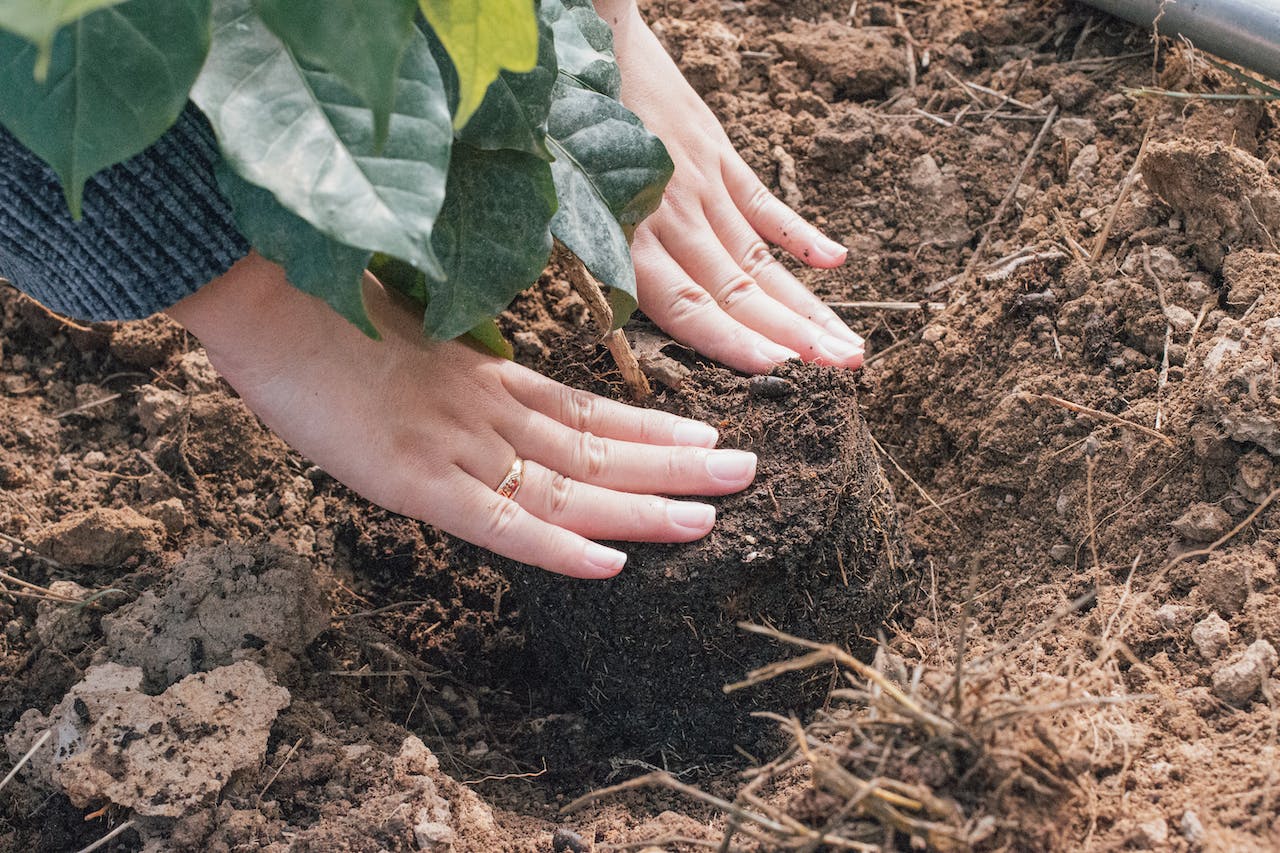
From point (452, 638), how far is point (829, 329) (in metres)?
0.85

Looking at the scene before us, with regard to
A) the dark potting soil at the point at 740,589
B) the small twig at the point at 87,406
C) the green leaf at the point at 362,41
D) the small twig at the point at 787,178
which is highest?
the green leaf at the point at 362,41

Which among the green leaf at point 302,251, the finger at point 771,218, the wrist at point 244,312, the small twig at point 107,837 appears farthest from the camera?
the finger at point 771,218

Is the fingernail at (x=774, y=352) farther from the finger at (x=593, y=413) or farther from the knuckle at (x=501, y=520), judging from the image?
the knuckle at (x=501, y=520)

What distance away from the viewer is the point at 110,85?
100 centimetres

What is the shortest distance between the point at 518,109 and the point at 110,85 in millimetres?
438

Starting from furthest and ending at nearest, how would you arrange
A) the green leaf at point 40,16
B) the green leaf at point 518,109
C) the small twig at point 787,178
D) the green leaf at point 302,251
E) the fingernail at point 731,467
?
the small twig at point 787,178
the fingernail at point 731,467
the green leaf at point 518,109
the green leaf at point 302,251
the green leaf at point 40,16

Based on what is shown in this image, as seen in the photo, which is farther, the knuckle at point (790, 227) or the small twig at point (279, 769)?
the knuckle at point (790, 227)

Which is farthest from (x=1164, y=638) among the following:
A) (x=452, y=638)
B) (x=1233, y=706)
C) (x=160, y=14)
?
(x=160, y=14)

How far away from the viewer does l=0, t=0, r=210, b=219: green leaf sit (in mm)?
992

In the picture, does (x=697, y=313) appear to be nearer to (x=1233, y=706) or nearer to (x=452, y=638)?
(x=452, y=638)

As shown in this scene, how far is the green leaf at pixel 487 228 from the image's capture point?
1.32m

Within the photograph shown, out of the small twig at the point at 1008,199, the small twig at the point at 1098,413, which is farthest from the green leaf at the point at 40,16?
the small twig at the point at 1008,199

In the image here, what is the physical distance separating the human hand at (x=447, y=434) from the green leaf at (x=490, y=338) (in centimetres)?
2

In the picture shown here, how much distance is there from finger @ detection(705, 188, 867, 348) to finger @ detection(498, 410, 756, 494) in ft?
1.51
